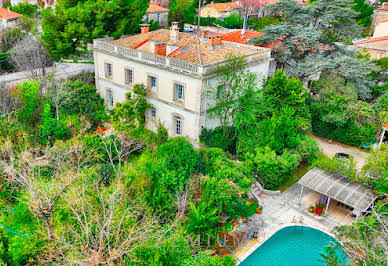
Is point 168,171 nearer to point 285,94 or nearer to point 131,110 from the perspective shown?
point 131,110

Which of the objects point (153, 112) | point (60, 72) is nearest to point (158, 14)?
point (60, 72)

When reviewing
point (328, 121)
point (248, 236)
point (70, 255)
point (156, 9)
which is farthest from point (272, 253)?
point (156, 9)

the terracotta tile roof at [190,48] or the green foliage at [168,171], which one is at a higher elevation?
the terracotta tile roof at [190,48]

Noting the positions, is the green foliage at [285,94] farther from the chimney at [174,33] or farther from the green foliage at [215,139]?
the chimney at [174,33]

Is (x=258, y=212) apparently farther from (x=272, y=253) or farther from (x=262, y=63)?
(x=262, y=63)

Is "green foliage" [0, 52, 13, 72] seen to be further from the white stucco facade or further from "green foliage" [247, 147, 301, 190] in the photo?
"green foliage" [247, 147, 301, 190]

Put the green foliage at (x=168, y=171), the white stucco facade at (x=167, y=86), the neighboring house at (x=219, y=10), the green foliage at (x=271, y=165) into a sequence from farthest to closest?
the neighboring house at (x=219, y=10), the white stucco facade at (x=167, y=86), the green foliage at (x=271, y=165), the green foliage at (x=168, y=171)

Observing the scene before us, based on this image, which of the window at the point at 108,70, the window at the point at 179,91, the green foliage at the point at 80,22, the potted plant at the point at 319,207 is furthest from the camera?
the green foliage at the point at 80,22

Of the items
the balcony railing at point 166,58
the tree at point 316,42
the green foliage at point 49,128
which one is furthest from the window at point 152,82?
the tree at point 316,42

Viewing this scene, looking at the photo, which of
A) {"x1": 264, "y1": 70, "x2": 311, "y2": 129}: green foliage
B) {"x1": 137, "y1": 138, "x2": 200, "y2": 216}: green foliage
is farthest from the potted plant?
{"x1": 264, "y1": 70, "x2": 311, "y2": 129}: green foliage
